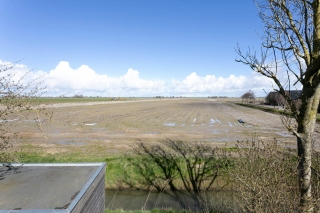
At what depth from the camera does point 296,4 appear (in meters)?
5.49

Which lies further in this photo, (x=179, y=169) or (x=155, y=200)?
(x=179, y=169)

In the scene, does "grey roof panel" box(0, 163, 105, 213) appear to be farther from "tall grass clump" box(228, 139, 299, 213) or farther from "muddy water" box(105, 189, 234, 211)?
"muddy water" box(105, 189, 234, 211)

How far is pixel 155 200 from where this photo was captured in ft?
39.9

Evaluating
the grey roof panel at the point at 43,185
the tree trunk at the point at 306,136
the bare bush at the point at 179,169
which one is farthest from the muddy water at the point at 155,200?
the grey roof panel at the point at 43,185

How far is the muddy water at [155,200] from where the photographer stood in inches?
446

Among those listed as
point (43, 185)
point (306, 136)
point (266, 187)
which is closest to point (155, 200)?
point (266, 187)

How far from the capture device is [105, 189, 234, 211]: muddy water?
37.2 ft

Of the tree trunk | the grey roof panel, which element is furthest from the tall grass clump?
the grey roof panel

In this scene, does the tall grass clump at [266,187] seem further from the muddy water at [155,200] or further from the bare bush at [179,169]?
the bare bush at [179,169]

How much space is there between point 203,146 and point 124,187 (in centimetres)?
785

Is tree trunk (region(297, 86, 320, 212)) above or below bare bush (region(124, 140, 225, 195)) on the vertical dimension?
above

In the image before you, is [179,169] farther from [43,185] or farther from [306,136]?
[43,185]

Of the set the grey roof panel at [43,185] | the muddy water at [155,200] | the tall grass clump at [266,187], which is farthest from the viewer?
the muddy water at [155,200]

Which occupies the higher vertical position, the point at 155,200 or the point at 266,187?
the point at 266,187
